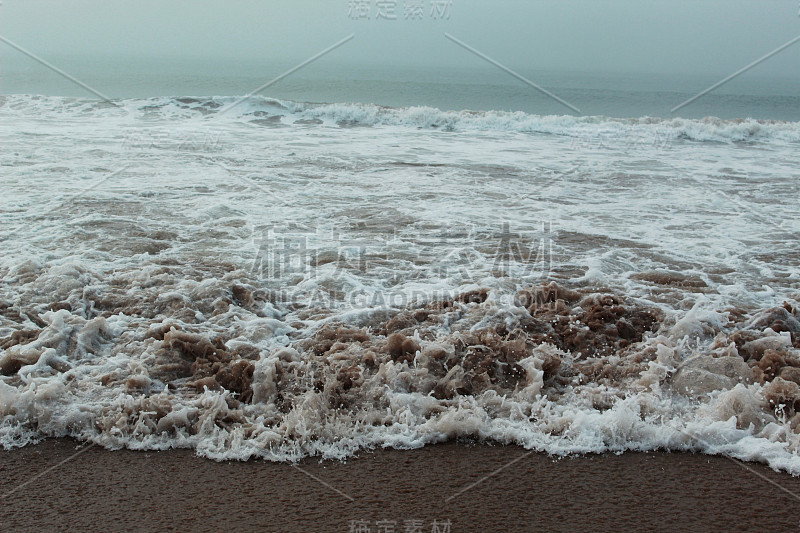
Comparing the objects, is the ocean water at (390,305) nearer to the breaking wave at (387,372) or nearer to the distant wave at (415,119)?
the breaking wave at (387,372)

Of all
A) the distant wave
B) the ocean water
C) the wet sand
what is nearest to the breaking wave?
the ocean water

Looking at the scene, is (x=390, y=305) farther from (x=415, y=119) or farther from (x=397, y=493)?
(x=415, y=119)

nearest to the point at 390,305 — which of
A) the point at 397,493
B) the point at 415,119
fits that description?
the point at 397,493

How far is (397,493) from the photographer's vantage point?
2643mm

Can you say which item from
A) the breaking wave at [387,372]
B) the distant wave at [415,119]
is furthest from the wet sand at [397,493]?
the distant wave at [415,119]

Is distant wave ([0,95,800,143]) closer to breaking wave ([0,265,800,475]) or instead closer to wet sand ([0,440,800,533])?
breaking wave ([0,265,800,475])

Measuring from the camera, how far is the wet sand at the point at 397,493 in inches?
97.0

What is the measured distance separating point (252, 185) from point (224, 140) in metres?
5.18

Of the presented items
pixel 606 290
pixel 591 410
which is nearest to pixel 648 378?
pixel 591 410

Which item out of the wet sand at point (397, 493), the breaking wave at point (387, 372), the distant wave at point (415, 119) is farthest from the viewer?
Result: the distant wave at point (415, 119)

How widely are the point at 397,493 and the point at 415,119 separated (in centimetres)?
1740

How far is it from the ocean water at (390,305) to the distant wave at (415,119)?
7629 millimetres

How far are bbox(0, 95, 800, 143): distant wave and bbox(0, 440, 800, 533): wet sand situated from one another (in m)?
15.5

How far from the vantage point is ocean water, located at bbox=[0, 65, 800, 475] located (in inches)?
123
